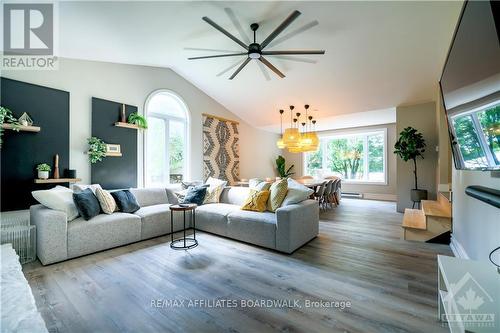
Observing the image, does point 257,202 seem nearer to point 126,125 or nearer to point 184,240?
point 184,240

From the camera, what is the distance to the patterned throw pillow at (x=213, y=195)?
167 inches

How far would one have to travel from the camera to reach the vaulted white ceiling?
288 centimetres

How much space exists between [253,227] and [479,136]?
8.16ft

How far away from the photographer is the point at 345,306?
1.81 metres

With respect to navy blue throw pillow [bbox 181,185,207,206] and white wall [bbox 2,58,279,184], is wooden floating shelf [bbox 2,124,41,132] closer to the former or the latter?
white wall [bbox 2,58,279,184]

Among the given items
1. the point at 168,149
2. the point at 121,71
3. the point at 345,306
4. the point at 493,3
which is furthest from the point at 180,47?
the point at 345,306

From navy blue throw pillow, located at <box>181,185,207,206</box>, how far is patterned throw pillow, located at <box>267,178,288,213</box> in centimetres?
133

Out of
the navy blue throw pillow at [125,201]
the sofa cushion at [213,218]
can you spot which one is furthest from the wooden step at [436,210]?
the navy blue throw pillow at [125,201]

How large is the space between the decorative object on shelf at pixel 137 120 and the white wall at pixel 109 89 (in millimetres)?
241

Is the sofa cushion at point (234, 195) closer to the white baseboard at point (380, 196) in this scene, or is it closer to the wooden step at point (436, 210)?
the wooden step at point (436, 210)

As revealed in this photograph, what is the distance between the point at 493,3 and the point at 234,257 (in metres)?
2.91

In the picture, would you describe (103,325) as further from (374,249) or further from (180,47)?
(180,47)

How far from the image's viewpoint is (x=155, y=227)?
140 inches

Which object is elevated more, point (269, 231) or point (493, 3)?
point (493, 3)
